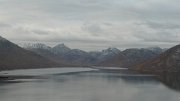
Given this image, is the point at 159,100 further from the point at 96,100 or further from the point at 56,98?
the point at 56,98

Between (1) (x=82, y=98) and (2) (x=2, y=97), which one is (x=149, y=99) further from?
(2) (x=2, y=97)

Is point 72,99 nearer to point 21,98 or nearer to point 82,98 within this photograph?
point 82,98

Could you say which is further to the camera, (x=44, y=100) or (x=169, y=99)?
(x=169, y=99)

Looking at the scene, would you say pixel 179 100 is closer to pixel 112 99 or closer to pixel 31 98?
pixel 112 99

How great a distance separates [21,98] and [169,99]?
52355 millimetres

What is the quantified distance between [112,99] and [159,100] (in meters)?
16.2

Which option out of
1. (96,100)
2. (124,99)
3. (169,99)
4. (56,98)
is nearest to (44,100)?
(56,98)

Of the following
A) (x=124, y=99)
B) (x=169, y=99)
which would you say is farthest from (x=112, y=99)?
(x=169, y=99)

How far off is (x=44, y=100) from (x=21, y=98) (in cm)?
1042

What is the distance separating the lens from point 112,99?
11919 cm

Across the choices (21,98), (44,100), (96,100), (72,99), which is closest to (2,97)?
(21,98)

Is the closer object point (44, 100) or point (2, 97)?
point (44, 100)

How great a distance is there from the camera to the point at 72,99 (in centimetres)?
11675

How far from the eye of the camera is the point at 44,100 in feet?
373
